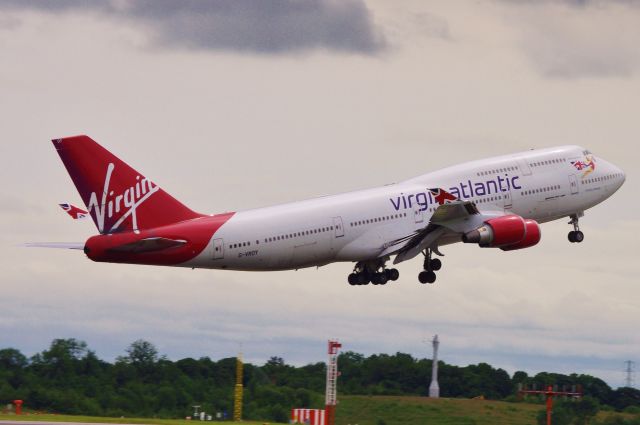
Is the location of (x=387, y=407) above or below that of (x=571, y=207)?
below

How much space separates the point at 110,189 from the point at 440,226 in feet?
68.4

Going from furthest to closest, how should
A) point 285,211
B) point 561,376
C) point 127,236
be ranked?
point 561,376 → point 285,211 → point 127,236

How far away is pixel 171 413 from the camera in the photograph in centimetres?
13275

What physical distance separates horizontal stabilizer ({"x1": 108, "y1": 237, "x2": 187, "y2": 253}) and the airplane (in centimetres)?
8

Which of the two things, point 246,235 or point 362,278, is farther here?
point 362,278

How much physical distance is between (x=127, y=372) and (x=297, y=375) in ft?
73.7

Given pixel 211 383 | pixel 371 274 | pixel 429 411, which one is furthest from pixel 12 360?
pixel 371 274

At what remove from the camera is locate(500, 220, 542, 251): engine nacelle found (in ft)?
293

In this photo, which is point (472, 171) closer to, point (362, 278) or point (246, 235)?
point (362, 278)

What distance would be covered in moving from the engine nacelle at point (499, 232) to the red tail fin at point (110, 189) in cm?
1924

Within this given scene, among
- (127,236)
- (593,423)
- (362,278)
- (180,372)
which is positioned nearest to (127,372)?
(180,372)

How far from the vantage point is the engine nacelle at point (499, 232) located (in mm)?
88250

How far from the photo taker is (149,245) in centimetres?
7931

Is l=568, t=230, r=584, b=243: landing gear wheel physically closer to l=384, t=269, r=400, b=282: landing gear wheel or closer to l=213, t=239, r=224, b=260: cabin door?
l=384, t=269, r=400, b=282: landing gear wheel
